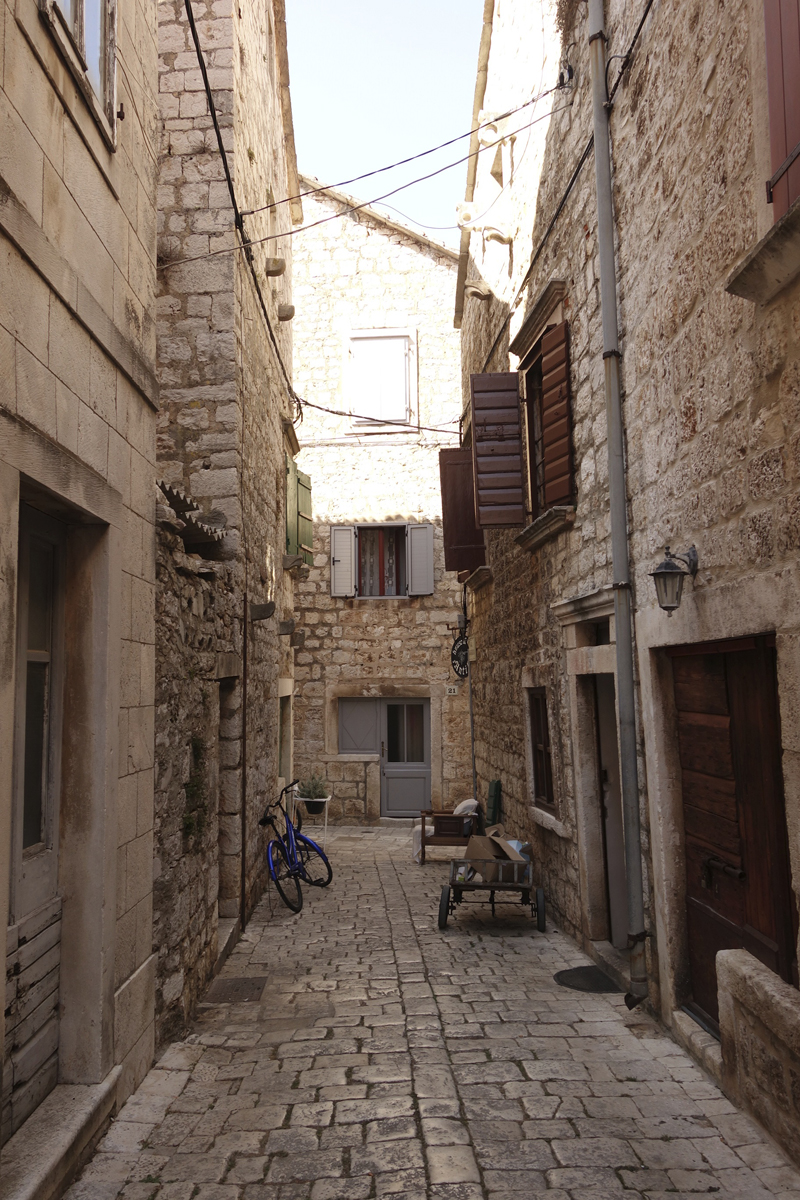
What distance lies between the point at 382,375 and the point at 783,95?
1122 cm

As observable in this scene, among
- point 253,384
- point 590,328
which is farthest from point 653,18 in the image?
point 253,384

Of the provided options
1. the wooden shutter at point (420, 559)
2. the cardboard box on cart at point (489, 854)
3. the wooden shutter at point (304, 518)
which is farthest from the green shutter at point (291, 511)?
the cardboard box on cart at point (489, 854)

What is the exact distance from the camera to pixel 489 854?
635cm

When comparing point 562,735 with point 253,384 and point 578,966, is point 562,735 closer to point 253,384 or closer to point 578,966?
point 578,966

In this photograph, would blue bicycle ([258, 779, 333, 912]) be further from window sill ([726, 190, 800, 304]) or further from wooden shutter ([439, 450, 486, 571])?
window sill ([726, 190, 800, 304])

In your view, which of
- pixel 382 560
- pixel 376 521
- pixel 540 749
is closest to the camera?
pixel 540 749

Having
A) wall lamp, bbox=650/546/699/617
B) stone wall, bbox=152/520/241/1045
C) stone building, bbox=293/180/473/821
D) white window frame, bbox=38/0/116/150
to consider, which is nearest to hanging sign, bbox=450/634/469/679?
stone building, bbox=293/180/473/821

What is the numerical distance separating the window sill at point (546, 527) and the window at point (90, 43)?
3616 millimetres

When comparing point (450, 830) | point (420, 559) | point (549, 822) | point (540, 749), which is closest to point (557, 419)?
→ point (540, 749)

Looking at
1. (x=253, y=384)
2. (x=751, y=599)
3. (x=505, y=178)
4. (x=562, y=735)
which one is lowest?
(x=562, y=735)

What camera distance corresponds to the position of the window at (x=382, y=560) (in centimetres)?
1307

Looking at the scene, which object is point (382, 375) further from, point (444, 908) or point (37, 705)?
point (37, 705)

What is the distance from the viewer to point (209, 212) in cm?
655

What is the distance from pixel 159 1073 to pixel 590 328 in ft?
16.0
